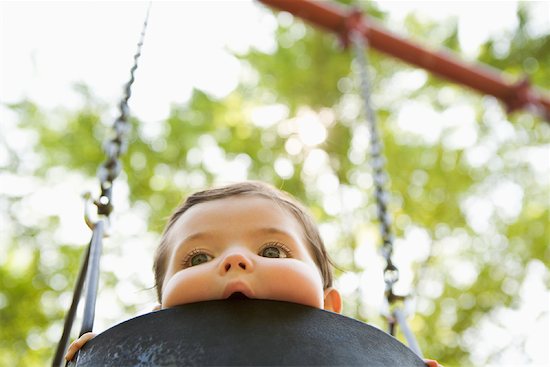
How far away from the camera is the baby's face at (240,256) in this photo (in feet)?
2.98

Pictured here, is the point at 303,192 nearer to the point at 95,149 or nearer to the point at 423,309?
the point at 423,309

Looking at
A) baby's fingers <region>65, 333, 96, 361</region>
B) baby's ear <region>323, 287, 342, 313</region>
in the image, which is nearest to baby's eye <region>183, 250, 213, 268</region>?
baby's fingers <region>65, 333, 96, 361</region>

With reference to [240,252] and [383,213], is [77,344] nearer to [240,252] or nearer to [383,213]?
[240,252]

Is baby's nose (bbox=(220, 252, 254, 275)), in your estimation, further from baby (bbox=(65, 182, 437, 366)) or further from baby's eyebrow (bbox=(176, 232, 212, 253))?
baby's eyebrow (bbox=(176, 232, 212, 253))

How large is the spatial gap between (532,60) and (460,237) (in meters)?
1.79

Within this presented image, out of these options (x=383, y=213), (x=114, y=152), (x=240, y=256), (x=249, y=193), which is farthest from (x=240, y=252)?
(x=383, y=213)

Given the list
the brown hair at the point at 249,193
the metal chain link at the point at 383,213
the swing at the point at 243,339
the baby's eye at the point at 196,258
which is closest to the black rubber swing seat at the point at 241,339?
the swing at the point at 243,339

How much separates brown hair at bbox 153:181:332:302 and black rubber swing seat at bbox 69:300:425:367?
0.33 m

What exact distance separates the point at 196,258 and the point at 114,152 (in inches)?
18.1

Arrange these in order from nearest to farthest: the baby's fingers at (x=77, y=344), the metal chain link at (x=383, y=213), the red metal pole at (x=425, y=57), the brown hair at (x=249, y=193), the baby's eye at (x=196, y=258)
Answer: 1. the baby's fingers at (x=77, y=344)
2. the baby's eye at (x=196, y=258)
3. the brown hair at (x=249, y=193)
4. the metal chain link at (x=383, y=213)
5. the red metal pole at (x=425, y=57)

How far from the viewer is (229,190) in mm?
1148

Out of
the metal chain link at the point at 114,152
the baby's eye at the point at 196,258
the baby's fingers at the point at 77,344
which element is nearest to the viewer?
the baby's fingers at the point at 77,344

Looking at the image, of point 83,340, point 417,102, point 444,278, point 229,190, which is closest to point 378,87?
point 417,102

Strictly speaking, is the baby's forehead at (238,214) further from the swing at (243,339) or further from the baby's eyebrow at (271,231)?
the swing at (243,339)
